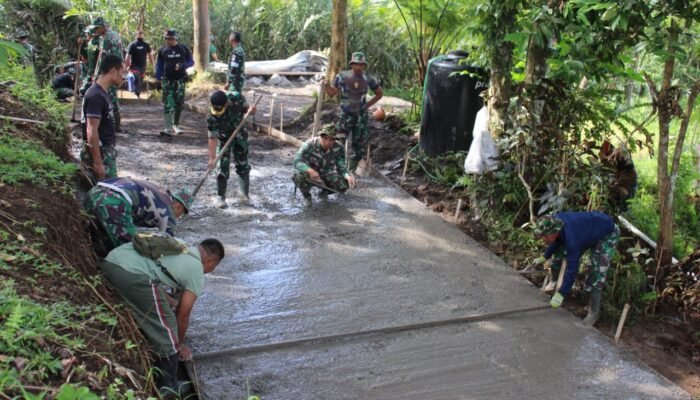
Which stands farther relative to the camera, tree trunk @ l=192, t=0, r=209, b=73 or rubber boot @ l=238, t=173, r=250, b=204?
tree trunk @ l=192, t=0, r=209, b=73

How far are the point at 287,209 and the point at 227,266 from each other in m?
1.69

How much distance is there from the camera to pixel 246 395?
408cm

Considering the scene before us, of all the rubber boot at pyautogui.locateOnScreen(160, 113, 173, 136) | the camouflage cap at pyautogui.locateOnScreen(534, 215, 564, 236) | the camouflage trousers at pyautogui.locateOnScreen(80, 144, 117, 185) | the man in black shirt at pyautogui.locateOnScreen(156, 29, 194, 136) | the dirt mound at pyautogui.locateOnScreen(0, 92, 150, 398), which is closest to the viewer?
the dirt mound at pyautogui.locateOnScreen(0, 92, 150, 398)

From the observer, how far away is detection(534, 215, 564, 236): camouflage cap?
5.36m

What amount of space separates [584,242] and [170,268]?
3.50 metres

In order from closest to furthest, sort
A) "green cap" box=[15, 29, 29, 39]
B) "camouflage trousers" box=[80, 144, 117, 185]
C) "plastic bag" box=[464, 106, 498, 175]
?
"camouflage trousers" box=[80, 144, 117, 185]
"plastic bag" box=[464, 106, 498, 175]
"green cap" box=[15, 29, 29, 39]

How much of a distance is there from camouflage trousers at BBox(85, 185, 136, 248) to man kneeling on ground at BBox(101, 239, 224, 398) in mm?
537

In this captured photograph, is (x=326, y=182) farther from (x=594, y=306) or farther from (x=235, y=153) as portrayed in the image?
(x=594, y=306)

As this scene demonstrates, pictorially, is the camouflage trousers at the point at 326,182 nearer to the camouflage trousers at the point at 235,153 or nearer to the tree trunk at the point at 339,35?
the camouflage trousers at the point at 235,153

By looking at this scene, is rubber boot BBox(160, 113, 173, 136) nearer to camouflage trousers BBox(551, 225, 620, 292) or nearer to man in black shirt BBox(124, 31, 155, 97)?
man in black shirt BBox(124, 31, 155, 97)

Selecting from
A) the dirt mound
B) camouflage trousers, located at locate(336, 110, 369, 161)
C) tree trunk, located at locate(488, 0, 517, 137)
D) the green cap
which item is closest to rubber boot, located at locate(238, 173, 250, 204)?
camouflage trousers, located at locate(336, 110, 369, 161)

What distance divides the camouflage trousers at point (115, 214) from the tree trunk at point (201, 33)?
402 inches

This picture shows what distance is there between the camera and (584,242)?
5.47 m

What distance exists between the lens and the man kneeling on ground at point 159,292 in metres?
3.83
